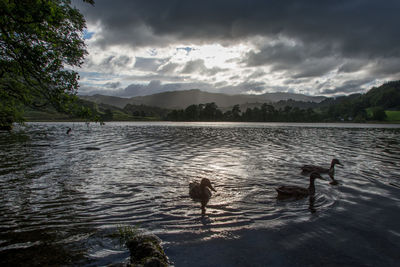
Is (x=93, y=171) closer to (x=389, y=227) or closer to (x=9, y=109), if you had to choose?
(x=9, y=109)

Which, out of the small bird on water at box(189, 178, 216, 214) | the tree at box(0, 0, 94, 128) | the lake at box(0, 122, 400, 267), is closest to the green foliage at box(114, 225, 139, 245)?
the lake at box(0, 122, 400, 267)

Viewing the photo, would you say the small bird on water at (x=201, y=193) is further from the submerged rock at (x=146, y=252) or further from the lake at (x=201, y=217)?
the submerged rock at (x=146, y=252)

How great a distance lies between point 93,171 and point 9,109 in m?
6.88

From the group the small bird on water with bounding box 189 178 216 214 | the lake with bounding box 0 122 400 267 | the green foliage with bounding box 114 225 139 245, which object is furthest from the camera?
the small bird on water with bounding box 189 178 216 214

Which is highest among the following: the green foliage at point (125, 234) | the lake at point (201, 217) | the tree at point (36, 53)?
the tree at point (36, 53)

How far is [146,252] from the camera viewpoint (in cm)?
633

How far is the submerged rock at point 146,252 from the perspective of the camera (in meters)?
5.93

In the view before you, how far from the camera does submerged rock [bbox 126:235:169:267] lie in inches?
234

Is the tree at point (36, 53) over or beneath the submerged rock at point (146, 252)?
over

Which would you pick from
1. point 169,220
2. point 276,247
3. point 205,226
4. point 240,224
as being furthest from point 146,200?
point 276,247

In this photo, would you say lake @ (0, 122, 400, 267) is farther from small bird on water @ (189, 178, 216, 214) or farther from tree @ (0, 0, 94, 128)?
tree @ (0, 0, 94, 128)

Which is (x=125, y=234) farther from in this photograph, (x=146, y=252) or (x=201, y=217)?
(x=201, y=217)

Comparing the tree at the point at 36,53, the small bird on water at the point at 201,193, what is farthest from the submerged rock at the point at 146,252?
the tree at the point at 36,53

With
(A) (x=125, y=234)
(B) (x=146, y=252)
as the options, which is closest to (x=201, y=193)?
(A) (x=125, y=234)
